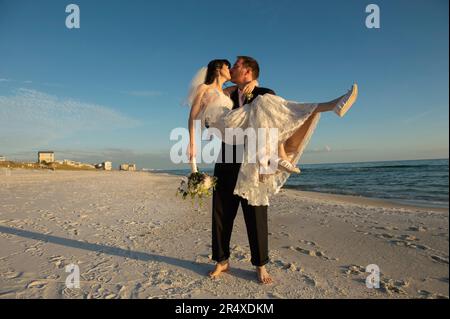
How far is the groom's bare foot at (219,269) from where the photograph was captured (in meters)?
3.37

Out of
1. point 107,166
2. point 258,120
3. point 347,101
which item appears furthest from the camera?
point 107,166

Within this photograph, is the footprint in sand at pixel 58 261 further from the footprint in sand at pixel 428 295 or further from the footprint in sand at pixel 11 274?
the footprint in sand at pixel 428 295

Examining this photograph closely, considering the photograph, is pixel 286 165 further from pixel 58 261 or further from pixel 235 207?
pixel 58 261

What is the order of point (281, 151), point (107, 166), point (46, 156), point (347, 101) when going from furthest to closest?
1. point (107, 166)
2. point (46, 156)
3. point (281, 151)
4. point (347, 101)

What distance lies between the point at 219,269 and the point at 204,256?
0.70 metres

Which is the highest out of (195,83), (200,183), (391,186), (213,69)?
(213,69)

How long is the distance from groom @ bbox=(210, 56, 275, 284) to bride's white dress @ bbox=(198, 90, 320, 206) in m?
0.16

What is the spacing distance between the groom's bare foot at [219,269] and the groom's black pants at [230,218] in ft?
0.23

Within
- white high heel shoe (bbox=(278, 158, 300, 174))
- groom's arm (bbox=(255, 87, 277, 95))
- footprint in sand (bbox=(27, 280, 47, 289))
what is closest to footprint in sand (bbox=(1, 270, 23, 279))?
footprint in sand (bbox=(27, 280, 47, 289))

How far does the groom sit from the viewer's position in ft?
10.3

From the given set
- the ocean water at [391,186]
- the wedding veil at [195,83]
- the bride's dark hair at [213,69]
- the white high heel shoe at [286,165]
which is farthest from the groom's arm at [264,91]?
the ocean water at [391,186]

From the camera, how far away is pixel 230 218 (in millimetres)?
3402

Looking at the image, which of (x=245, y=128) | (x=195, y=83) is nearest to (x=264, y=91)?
(x=245, y=128)
